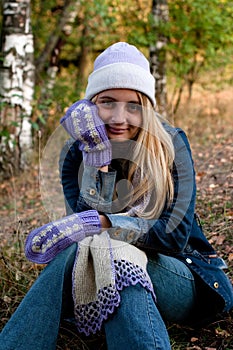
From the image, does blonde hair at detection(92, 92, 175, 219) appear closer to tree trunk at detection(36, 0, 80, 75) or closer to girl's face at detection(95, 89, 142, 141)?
girl's face at detection(95, 89, 142, 141)

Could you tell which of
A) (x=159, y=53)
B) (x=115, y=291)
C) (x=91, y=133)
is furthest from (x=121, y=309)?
(x=159, y=53)

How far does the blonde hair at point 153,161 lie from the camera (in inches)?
89.0

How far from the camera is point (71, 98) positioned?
7.14 m

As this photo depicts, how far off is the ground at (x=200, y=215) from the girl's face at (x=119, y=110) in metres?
0.75

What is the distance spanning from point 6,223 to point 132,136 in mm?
2150

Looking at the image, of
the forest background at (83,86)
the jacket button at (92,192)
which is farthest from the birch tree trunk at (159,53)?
the jacket button at (92,192)

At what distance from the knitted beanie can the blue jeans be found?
2.36 ft

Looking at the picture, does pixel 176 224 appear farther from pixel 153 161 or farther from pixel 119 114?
pixel 119 114

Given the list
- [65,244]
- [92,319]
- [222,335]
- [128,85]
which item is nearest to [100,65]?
[128,85]

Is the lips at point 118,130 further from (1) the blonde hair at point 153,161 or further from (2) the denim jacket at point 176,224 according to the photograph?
(2) the denim jacket at point 176,224

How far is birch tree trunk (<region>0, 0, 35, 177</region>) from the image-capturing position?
5277mm

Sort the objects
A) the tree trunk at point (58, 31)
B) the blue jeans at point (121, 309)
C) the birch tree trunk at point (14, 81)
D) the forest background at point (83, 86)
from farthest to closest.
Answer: the tree trunk at point (58, 31)
the birch tree trunk at point (14, 81)
the forest background at point (83, 86)
the blue jeans at point (121, 309)

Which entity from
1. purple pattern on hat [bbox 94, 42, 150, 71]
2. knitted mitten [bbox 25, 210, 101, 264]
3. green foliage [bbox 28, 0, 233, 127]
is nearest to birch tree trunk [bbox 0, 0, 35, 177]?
green foliage [bbox 28, 0, 233, 127]

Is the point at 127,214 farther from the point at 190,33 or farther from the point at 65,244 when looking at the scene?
the point at 190,33
